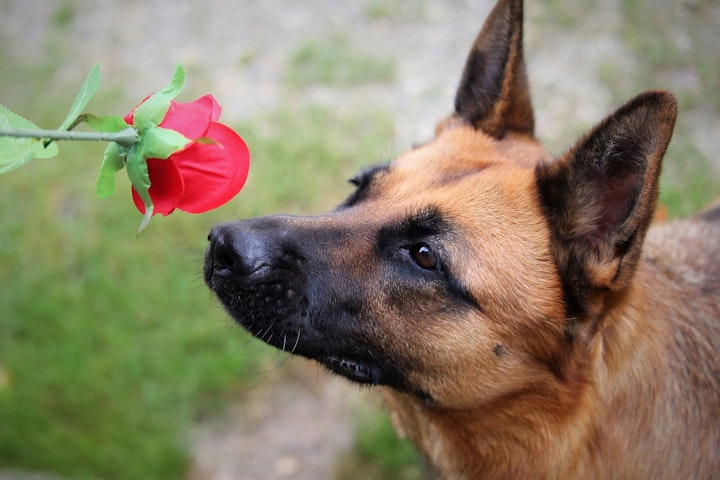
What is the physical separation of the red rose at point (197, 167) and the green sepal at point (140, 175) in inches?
2.2

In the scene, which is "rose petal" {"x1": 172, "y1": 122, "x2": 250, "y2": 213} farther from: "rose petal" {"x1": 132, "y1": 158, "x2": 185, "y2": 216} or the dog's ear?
the dog's ear

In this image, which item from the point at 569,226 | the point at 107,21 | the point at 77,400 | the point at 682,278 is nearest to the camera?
the point at 569,226

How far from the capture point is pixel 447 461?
2953 millimetres

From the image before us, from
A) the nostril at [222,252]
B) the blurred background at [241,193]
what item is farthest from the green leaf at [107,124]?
the blurred background at [241,193]

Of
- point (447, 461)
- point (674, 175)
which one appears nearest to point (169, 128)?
point (447, 461)

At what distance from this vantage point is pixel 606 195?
2.25 metres

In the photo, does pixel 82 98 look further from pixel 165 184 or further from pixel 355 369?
pixel 355 369

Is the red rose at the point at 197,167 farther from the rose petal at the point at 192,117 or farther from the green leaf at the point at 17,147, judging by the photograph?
the green leaf at the point at 17,147

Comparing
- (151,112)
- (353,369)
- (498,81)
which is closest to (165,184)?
(151,112)

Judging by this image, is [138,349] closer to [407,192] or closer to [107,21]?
[407,192]

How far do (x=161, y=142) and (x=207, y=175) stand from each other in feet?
0.64

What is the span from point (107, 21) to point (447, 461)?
22.3ft

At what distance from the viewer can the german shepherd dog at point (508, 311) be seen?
2359mm

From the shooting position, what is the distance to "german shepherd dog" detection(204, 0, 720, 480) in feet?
7.74
